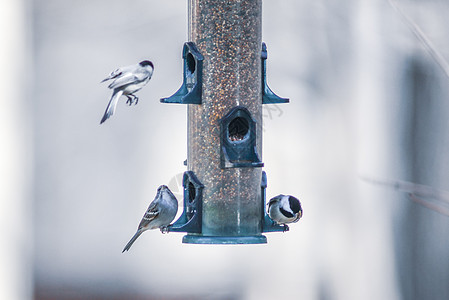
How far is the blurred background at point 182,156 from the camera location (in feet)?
28.9

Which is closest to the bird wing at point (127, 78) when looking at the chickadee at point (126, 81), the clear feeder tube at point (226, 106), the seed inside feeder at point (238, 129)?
the chickadee at point (126, 81)

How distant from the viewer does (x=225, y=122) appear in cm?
420

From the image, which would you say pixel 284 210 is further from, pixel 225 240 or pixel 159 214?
pixel 159 214

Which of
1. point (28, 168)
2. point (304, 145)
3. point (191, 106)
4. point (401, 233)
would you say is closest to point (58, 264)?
point (28, 168)

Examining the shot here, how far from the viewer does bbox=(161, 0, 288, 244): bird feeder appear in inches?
165

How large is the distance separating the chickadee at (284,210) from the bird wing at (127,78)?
1.03 m

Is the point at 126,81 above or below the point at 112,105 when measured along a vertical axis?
above

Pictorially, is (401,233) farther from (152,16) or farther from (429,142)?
(152,16)

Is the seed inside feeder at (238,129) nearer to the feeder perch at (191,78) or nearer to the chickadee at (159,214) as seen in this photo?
the feeder perch at (191,78)

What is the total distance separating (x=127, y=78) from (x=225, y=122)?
0.62 m

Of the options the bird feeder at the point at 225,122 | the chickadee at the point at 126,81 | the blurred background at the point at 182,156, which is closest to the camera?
the bird feeder at the point at 225,122

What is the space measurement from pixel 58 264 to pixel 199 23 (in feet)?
19.6

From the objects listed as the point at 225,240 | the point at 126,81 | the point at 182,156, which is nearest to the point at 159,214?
the point at 225,240

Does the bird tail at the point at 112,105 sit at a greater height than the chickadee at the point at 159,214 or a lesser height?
greater
